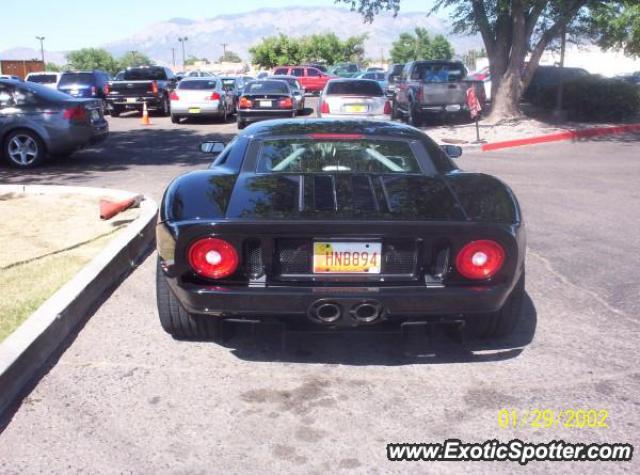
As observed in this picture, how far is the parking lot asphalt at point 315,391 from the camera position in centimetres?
305

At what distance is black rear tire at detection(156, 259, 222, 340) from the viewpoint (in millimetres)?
4117

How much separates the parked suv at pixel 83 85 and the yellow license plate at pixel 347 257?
22.0m

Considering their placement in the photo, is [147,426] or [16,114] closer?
[147,426]

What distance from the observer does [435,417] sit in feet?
11.1

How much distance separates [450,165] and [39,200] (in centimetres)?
603

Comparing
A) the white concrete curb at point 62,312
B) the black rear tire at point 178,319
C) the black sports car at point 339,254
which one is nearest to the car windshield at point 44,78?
the white concrete curb at point 62,312

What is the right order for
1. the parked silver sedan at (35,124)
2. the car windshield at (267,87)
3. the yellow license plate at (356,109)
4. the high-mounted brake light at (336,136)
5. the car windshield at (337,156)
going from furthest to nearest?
the car windshield at (267,87)
the yellow license plate at (356,109)
the parked silver sedan at (35,124)
the high-mounted brake light at (336,136)
the car windshield at (337,156)

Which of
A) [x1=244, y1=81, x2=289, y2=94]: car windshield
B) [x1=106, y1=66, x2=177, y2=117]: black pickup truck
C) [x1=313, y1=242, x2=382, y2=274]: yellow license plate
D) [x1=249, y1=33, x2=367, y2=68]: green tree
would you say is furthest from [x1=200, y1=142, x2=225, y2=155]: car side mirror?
[x1=249, y1=33, x2=367, y2=68]: green tree

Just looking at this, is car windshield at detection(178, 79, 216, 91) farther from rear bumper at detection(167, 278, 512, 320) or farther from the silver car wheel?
rear bumper at detection(167, 278, 512, 320)

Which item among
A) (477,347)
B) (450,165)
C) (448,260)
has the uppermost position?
(450,165)

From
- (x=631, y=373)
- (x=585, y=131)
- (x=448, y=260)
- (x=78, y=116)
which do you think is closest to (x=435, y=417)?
(x=448, y=260)

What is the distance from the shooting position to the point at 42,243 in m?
6.66

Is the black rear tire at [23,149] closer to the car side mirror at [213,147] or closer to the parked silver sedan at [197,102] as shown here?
the car side mirror at [213,147]

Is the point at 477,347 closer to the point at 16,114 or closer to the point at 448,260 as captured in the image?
the point at 448,260
